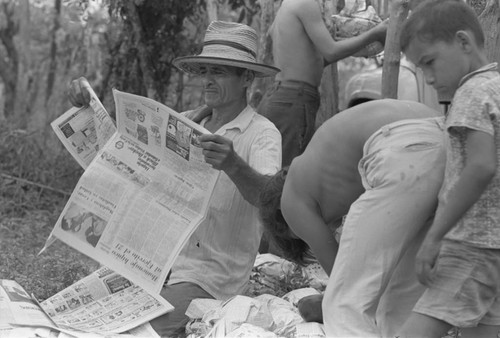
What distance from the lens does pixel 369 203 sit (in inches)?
121

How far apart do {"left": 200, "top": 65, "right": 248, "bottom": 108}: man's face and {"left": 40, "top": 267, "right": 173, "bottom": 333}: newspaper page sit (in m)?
0.84

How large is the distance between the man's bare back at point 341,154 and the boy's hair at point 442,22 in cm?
28

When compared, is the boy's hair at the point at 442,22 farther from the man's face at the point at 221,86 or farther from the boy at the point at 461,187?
the man's face at the point at 221,86

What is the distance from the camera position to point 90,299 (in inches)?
163

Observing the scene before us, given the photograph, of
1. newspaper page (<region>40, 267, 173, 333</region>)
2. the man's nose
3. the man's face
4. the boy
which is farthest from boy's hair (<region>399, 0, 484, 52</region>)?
newspaper page (<region>40, 267, 173, 333</region>)

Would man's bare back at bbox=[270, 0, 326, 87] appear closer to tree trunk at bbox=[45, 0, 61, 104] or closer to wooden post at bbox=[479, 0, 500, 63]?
wooden post at bbox=[479, 0, 500, 63]

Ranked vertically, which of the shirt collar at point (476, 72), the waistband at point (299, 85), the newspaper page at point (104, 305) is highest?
the shirt collar at point (476, 72)

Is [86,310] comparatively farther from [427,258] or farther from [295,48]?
[295,48]

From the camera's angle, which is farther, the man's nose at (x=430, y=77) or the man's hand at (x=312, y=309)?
the man's hand at (x=312, y=309)

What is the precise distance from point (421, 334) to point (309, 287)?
1.54 metres

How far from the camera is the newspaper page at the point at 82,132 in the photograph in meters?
4.23

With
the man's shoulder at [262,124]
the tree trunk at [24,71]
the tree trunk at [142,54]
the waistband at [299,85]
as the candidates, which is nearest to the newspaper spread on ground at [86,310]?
A: the man's shoulder at [262,124]

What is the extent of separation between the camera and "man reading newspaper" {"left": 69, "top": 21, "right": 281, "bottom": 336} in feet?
13.5

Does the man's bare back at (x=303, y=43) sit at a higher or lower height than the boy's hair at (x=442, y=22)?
lower
